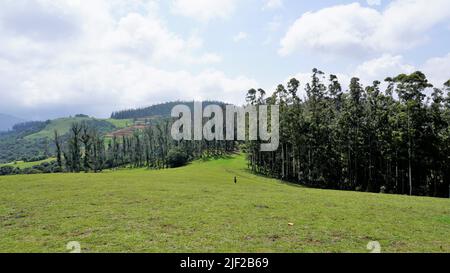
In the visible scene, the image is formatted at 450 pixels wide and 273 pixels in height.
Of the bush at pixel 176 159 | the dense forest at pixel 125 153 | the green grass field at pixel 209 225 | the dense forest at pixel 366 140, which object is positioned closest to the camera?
the green grass field at pixel 209 225

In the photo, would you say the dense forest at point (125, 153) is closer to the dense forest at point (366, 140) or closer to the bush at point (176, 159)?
the bush at point (176, 159)


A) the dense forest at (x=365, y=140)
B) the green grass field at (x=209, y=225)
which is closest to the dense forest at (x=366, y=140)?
the dense forest at (x=365, y=140)

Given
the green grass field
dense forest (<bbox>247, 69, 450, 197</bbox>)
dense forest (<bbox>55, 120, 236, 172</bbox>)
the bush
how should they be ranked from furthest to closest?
1. the bush
2. dense forest (<bbox>55, 120, 236, 172</bbox>)
3. dense forest (<bbox>247, 69, 450, 197</bbox>)
4. the green grass field

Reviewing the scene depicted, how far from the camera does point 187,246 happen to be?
52.6 ft

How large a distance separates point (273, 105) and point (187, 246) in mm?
72956

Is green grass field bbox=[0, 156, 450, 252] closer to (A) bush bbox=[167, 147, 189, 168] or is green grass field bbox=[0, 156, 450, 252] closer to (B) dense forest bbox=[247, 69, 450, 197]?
(B) dense forest bbox=[247, 69, 450, 197]

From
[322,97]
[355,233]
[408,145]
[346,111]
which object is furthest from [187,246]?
[322,97]

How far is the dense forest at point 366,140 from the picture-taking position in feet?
220

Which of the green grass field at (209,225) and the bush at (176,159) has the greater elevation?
the green grass field at (209,225)

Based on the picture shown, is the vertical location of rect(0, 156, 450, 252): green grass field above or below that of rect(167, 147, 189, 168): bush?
above

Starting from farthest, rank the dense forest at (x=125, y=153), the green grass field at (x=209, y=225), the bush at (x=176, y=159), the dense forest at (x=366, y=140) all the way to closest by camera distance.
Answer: the bush at (x=176, y=159)
the dense forest at (x=125, y=153)
the dense forest at (x=366, y=140)
the green grass field at (x=209, y=225)

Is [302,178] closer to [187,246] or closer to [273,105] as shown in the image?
[273,105]

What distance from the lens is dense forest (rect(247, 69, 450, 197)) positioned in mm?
67188

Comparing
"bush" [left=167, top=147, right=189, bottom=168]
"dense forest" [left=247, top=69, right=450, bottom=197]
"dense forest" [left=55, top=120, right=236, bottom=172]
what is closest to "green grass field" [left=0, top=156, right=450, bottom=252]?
"dense forest" [left=247, top=69, right=450, bottom=197]
